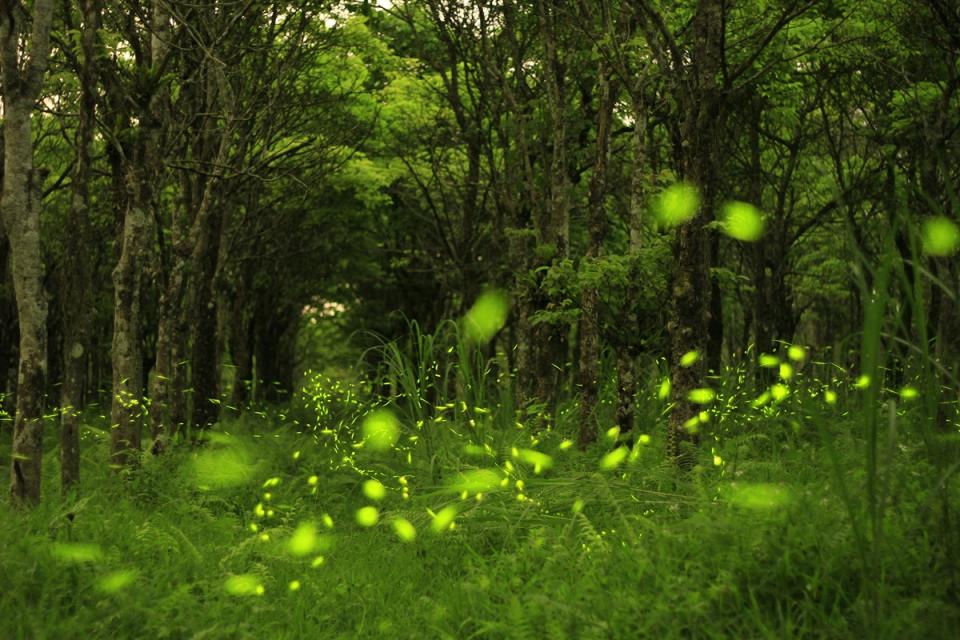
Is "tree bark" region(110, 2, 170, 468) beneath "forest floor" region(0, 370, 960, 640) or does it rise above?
above

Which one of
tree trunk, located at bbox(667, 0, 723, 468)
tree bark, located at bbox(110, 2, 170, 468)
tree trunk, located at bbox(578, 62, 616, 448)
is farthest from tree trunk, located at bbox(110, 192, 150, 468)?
tree trunk, located at bbox(667, 0, 723, 468)

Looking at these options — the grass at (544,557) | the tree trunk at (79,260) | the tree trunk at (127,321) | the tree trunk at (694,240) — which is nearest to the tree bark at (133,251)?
the tree trunk at (127,321)

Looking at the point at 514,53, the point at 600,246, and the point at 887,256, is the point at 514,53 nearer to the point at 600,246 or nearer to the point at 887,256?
the point at 600,246

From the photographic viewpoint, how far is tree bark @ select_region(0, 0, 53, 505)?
6.72m

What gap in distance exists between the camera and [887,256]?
2.99 m

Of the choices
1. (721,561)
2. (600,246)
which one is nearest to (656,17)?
(600,246)

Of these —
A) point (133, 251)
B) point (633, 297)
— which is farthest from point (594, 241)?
point (133, 251)

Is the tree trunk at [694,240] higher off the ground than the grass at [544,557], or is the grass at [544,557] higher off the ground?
the tree trunk at [694,240]

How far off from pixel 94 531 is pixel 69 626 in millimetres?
1666

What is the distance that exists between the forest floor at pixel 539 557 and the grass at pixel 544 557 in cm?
2

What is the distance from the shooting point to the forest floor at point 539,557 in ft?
12.1

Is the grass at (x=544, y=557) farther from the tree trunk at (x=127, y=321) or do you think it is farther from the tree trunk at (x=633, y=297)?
the tree trunk at (x=127, y=321)

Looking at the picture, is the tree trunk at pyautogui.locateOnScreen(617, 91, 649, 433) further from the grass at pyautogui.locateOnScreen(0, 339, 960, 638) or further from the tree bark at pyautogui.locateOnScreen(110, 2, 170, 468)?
the tree bark at pyautogui.locateOnScreen(110, 2, 170, 468)

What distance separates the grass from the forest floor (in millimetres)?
16
